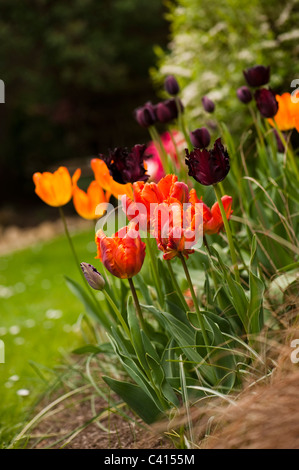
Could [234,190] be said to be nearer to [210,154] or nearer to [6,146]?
[210,154]

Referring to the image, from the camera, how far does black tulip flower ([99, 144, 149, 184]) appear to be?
1.55 metres

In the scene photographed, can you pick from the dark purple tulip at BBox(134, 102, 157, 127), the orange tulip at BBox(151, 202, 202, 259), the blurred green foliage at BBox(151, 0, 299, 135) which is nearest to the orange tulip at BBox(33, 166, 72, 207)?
the dark purple tulip at BBox(134, 102, 157, 127)

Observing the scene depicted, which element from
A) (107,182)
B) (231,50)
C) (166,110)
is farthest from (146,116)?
(231,50)

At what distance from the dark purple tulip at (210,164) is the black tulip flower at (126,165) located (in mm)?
236

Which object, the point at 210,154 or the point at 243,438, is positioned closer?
the point at 243,438

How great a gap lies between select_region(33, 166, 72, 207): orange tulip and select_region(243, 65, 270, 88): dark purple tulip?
719 millimetres

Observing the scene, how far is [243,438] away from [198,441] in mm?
341

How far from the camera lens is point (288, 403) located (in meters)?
1.09

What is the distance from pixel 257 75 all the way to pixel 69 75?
11328 mm

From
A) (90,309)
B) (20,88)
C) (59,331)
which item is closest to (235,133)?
(59,331)

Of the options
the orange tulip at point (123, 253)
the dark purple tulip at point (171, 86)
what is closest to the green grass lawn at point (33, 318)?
the orange tulip at point (123, 253)

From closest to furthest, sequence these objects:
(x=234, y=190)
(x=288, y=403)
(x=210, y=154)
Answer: (x=288, y=403)
(x=210, y=154)
(x=234, y=190)

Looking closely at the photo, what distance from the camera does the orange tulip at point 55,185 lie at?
1768mm

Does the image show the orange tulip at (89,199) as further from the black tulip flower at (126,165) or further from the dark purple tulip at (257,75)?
the dark purple tulip at (257,75)
